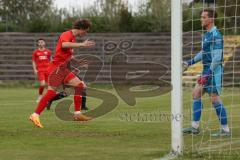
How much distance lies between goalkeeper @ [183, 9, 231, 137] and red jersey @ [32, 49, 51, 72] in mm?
10406

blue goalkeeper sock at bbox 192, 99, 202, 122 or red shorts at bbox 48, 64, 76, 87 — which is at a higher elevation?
red shorts at bbox 48, 64, 76, 87

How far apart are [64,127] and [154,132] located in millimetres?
1736

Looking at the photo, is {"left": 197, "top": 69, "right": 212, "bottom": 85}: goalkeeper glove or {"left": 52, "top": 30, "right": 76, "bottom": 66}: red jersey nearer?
{"left": 197, "top": 69, "right": 212, "bottom": 85}: goalkeeper glove

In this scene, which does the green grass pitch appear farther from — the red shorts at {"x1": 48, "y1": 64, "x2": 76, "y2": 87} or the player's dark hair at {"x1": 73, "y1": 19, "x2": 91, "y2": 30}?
the player's dark hair at {"x1": 73, "y1": 19, "x2": 91, "y2": 30}

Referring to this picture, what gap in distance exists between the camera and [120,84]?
3039 cm

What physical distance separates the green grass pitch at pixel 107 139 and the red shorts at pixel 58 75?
31.4 inches

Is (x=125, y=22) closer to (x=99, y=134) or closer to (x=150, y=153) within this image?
(x=99, y=134)

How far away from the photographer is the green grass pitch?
800cm

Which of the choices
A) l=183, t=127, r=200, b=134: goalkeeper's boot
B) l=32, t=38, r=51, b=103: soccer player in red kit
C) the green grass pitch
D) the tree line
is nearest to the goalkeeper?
l=183, t=127, r=200, b=134: goalkeeper's boot

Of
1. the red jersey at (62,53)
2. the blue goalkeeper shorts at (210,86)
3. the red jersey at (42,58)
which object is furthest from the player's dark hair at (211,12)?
the red jersey at (42,58)

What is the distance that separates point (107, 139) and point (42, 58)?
35.5ft

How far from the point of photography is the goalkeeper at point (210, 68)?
9.55 metres

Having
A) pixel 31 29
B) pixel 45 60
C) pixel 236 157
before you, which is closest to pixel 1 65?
pixel 31 29

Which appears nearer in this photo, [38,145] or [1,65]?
[38,145]
